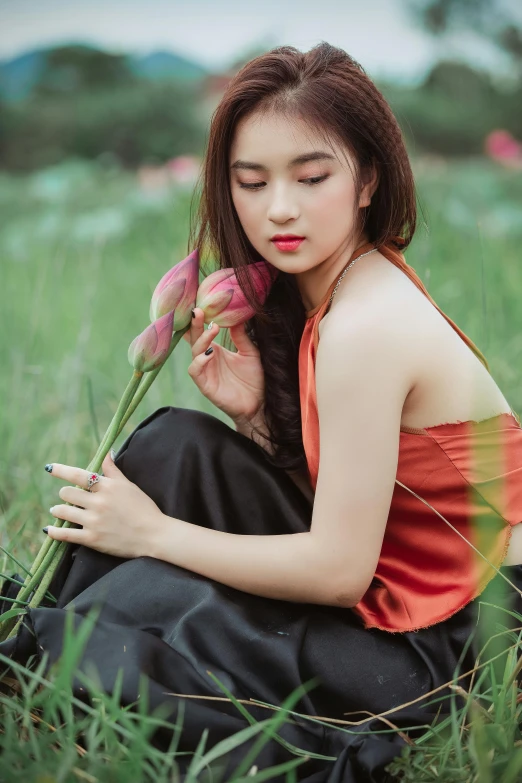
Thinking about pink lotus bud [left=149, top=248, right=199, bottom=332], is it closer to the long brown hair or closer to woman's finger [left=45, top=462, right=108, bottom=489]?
the long brown hair

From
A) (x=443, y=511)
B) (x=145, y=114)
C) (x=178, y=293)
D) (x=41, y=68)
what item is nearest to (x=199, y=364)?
(x=178, y=293)

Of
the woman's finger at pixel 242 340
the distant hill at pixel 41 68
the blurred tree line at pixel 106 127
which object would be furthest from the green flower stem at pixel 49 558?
the distant hill at pixel 41 68

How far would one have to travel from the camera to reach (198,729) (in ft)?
3.70

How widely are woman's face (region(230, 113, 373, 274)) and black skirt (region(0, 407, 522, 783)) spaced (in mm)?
320

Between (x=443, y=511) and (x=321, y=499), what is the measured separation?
205 mm

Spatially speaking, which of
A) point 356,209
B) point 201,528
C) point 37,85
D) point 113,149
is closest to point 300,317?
point 356,209

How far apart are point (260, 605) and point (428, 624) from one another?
0.77 feet

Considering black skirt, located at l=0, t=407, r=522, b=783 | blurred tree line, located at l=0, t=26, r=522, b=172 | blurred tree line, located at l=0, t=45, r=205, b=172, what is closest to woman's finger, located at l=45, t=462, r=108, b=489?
black skirt, located at l=0, t=407, r=522, b=783

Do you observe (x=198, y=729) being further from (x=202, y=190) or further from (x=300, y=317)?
(x=202, y=190)

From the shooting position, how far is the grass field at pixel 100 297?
2033mm

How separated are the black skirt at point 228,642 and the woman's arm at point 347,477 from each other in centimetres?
7

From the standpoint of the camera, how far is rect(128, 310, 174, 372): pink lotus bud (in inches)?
48.8

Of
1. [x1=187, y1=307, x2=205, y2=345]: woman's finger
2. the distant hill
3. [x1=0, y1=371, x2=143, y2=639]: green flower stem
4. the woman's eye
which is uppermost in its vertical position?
the distant hill

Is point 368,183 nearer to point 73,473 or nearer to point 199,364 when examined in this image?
point 199,364
